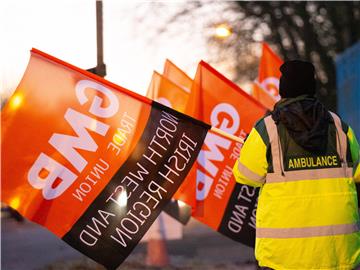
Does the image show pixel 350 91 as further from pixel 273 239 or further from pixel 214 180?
pixel 273 239

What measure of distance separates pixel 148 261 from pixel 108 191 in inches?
174

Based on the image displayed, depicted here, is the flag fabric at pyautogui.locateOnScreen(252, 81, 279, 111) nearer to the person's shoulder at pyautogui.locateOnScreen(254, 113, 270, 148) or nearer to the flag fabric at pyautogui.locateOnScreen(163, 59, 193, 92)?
the flag fabric at pyautogui.locateOnScreen(163, 59, 193, 92)

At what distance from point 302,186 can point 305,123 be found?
33 cm

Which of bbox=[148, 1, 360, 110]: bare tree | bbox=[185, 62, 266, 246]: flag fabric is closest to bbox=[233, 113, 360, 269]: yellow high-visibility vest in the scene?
bbox=[185, 62, 266, 246]: flag fabric

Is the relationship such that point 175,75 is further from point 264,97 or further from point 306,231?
point 306,231

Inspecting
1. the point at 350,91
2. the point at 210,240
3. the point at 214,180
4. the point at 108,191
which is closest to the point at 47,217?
the point at 108,191

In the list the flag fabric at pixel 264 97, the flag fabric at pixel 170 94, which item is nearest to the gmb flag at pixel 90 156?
the flag fabric at pixel 170 94

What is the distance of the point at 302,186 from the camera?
158 inches

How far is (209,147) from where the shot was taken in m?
7.06

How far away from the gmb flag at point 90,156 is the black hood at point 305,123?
175 centimetres

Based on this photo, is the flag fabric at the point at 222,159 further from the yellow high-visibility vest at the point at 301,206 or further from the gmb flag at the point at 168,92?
the yellow high-visibility vest at the point at 301,206

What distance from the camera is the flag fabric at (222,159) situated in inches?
264

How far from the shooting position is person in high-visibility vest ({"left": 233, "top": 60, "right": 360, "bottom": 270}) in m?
3.99

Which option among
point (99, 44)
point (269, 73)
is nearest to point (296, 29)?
point (269, 73)
